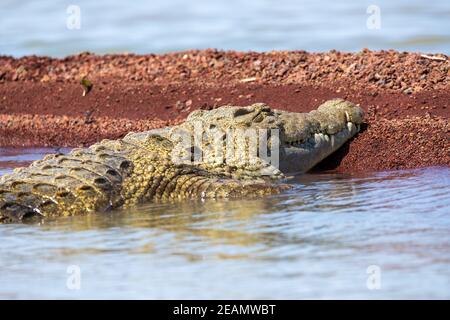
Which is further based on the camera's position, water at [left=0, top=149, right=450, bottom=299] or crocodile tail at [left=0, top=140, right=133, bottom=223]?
crocodile tail at [left=0, top=140, right=133, bottom=223]

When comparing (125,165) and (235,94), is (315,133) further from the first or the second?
(235,94)

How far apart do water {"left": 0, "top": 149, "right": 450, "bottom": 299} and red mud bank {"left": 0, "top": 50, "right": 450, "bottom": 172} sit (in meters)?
1.73

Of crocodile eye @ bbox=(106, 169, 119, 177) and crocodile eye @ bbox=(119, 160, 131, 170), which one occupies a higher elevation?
crocodile eye @ bbox=(119, 160, 131, 170)

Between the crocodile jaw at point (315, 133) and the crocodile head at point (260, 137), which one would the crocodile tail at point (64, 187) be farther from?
the crocodile jaw at point (315, 133)

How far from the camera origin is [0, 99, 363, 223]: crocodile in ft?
29.7

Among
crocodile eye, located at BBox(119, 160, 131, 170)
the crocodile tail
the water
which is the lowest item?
the water

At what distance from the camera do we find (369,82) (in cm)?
1334

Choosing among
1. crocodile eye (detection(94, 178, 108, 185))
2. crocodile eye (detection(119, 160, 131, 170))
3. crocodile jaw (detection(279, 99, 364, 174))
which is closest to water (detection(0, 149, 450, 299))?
crocodile eye (detection(94, 178, 108, 185))

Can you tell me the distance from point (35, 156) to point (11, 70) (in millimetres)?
5039

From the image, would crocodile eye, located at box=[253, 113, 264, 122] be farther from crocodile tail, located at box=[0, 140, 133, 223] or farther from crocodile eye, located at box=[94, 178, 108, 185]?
crocodile eye, located at box=[94, 178, 108, 185]

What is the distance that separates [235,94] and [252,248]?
280 inches

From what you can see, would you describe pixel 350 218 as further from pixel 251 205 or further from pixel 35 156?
pixel 35 156

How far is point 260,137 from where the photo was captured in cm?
1042

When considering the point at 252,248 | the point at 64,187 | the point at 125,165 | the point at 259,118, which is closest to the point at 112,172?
the point at 125,165
